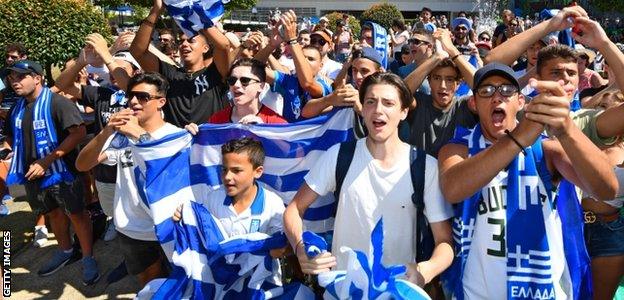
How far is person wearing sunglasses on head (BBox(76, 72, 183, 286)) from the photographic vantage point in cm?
345

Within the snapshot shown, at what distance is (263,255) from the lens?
289 centimetres

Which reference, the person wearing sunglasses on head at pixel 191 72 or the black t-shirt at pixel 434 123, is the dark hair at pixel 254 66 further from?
the black t-shirt at pixel 434 123

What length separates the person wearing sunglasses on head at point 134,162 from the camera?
3.45 meters

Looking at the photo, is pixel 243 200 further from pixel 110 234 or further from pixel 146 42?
pixel 110 234

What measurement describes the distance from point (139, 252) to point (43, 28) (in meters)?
6.51

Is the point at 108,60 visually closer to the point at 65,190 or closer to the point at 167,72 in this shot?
the point at 167,72

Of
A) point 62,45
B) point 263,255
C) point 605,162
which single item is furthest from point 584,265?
point 62,45

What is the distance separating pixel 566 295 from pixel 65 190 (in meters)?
4.20

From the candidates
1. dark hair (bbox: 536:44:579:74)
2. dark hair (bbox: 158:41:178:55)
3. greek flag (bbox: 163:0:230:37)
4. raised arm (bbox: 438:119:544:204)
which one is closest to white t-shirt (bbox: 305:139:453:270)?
raised arm (bbox: 438:119:544:204)

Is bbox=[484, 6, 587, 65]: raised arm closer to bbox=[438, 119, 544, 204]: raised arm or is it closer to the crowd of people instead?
the crowd of people

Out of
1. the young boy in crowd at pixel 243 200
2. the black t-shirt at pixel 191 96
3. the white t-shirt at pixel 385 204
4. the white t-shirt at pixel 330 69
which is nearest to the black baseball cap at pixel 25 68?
the black t-shirt at pixel 191 96

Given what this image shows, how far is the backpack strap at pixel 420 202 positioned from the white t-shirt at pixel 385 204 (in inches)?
0.8

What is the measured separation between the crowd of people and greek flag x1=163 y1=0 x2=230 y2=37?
105 millimetres

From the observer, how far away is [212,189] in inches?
139
